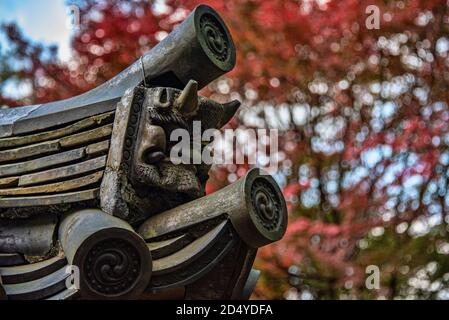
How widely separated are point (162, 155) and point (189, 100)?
0.29 m

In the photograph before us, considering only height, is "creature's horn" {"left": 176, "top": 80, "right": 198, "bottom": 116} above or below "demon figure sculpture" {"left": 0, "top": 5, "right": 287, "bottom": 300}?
above

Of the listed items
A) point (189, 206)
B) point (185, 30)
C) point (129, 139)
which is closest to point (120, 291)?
point (189, 206)

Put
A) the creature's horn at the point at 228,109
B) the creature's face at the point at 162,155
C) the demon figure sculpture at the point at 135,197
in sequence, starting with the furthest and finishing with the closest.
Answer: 1. the creature's horn at the point at 228,109
2. the creature's face at the point at 162,155
3. the demon figure sculpture at the point at 135,197

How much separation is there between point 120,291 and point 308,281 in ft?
14.1

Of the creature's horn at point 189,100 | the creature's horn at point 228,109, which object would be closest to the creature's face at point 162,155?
the creature's horn at point 189,100

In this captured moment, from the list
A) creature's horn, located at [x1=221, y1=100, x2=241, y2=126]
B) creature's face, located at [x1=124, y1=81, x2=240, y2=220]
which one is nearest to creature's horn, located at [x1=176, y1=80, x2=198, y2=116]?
creature's face, located at [x1=124, y1=81, x2=240, y2=220]

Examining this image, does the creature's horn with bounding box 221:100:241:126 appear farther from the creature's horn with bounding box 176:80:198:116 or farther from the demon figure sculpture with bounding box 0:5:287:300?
the creature's horn with bounding box 176:80:198:116

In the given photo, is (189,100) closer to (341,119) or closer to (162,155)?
(162,155)

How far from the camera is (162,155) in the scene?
2922 millimetres

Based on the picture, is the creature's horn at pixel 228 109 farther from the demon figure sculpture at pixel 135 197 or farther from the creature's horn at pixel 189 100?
the creature's horn at pixel 189 100

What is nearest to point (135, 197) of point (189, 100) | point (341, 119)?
point (189, 100)

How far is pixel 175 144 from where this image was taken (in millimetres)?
3021

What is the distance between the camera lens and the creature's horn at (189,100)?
2.92m

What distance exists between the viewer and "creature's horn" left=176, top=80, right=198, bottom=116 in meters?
2.92
